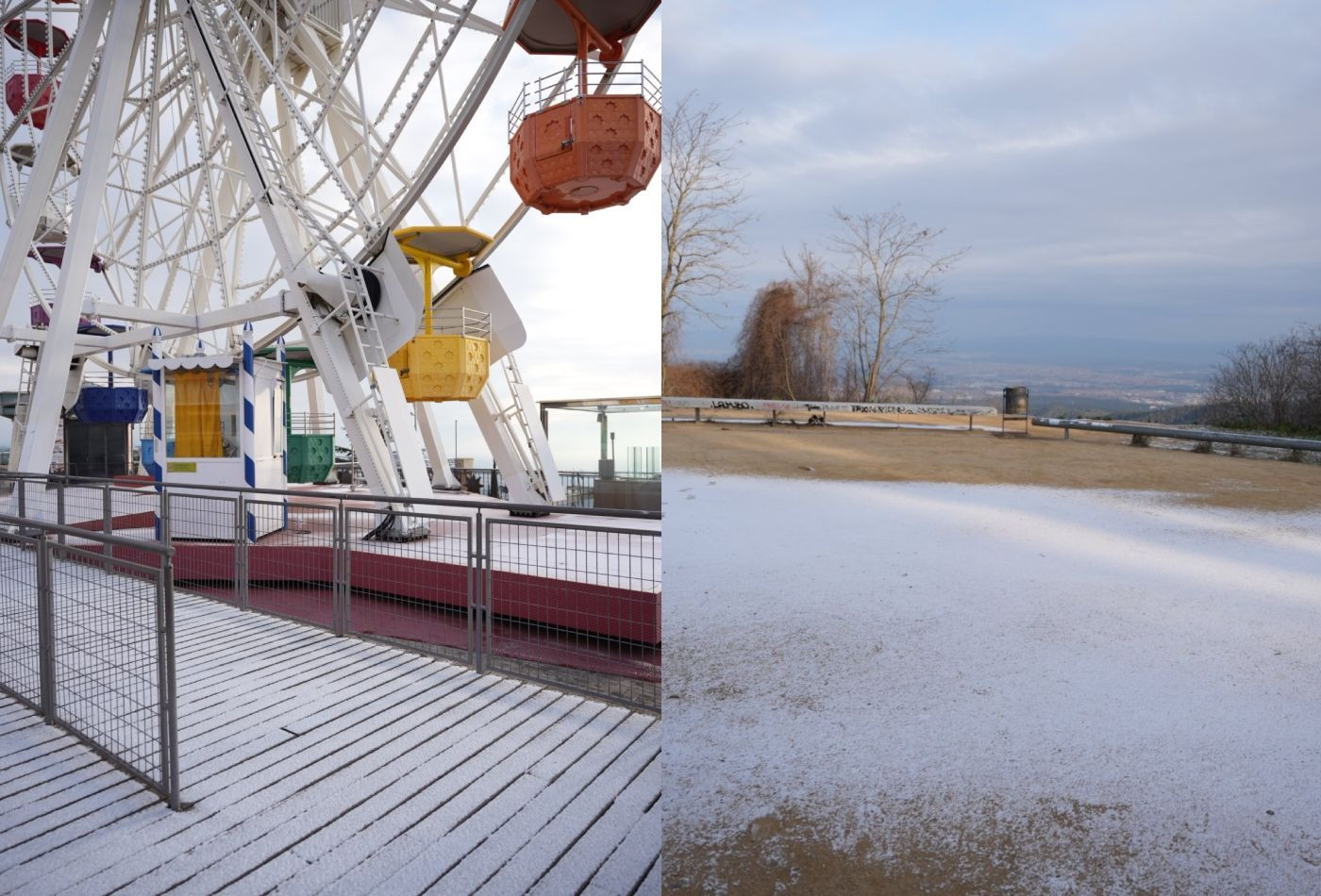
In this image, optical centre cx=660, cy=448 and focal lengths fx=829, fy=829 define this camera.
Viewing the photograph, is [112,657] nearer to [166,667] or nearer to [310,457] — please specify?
[166,667]

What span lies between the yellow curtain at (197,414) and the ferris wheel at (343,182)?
0.48 meters

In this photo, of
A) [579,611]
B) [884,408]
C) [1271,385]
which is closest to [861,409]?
[884,408]

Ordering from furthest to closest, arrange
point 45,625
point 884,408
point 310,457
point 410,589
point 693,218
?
point 310,457 < point 884,408 < point 410,589 < point 693,218 < point 45,625

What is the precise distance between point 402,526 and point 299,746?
2.77 m

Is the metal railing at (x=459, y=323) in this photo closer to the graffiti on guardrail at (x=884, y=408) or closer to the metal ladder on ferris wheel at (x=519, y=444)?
the metal ladder on ferris wheel at (x=519, y=444)

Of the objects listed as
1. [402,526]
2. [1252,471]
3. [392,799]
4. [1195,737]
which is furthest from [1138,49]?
[402,526]

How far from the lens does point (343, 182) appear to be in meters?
5.17

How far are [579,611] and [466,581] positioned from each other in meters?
0.44

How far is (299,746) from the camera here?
1.76 meters

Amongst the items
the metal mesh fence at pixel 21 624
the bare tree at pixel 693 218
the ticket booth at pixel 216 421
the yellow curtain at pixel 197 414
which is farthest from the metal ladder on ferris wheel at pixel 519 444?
the metal mesh fence at pixel 21 624

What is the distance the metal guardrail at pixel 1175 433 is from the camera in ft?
9.16

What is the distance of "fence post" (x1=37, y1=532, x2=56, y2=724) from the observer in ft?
6.33

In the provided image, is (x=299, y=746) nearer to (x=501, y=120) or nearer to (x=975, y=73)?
(x=975, y=73)

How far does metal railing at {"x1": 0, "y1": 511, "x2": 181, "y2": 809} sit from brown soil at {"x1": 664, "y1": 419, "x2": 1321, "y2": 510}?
188 centimetres
